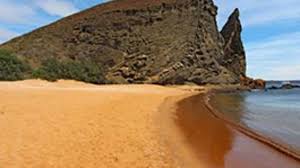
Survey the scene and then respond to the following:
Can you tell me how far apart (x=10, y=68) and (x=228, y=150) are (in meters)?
39.8

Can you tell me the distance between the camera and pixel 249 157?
A: 9531 mm

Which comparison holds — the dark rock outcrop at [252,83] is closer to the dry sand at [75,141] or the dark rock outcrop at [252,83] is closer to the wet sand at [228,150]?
the wet sand at [228,150]

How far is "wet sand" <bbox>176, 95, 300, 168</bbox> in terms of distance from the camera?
8.79m

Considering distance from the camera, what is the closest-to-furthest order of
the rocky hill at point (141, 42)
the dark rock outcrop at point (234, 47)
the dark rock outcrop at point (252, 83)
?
the rocky hill at point (141, 42) → the dark rock outcrop at point (252, 83) → the dark rock outcrop at point (234, 47)

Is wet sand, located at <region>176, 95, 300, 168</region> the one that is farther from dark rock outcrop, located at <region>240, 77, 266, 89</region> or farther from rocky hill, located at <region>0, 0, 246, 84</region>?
dark rock outcrop, located at <region>240, 77, 266, 89</region>

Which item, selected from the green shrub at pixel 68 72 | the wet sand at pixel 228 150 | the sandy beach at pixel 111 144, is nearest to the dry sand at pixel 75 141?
the sandy beach at pixel 111 144

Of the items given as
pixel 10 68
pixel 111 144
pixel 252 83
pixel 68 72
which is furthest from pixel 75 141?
pixel 252 83

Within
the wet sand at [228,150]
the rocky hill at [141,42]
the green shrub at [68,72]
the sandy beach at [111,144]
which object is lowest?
the wet sand at [228,150]

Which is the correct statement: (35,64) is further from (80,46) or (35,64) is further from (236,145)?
(236,145)

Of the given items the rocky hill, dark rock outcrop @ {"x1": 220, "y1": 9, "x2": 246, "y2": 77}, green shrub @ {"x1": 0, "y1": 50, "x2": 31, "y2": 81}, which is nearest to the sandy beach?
green shrub @ {"x1": 0, "y1": 50, "x2": 31, "y2": 81}

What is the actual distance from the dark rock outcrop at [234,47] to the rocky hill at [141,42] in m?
10.3

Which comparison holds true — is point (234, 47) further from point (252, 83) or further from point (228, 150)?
point (228, 150)

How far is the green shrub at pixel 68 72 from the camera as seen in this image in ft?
154

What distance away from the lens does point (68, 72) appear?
164 ft
